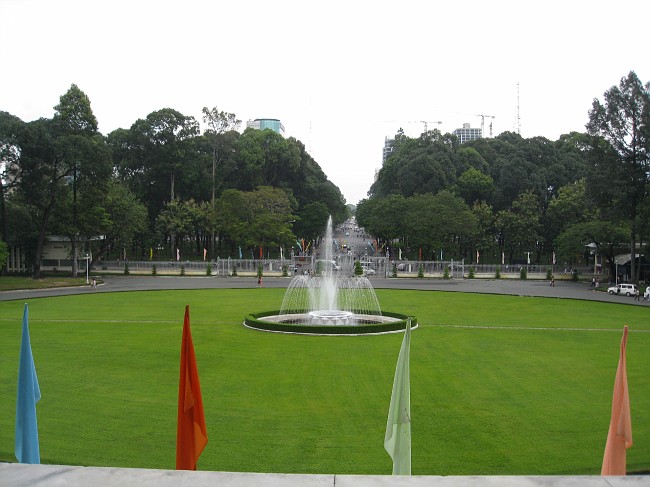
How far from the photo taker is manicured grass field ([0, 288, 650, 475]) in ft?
35.2

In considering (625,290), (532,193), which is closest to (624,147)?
(625,290)

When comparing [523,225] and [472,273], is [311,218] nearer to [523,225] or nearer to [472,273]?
[523,225]

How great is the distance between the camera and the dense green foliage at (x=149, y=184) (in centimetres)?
4900

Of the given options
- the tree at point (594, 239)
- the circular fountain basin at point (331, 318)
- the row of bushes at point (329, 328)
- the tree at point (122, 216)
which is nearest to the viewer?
the row of bushes at point (329, 328)

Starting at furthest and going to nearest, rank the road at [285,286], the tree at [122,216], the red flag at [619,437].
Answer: the tree at [122,216]
the road at [285,286]
the red flag at [619,437]

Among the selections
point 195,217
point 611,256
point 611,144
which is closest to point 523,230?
point 611,256

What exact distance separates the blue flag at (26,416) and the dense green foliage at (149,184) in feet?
145

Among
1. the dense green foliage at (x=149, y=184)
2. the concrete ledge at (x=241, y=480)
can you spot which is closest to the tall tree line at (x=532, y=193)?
the dense green foliage at (x=149, y=184)

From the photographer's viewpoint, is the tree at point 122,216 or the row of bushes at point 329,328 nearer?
the row of bushes at point 329,328

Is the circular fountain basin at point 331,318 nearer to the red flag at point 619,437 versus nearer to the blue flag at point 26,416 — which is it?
the blue flag at point 26,416

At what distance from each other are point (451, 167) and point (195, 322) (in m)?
64.3

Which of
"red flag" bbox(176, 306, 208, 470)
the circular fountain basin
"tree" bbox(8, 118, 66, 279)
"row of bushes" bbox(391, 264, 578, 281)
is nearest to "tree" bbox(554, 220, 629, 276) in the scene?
"row of bushes" bbox(391, 264, 578, 281)

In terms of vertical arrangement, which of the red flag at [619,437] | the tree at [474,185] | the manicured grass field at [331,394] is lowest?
the manicured grass field at [331,394]

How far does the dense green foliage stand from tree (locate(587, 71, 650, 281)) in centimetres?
3316
